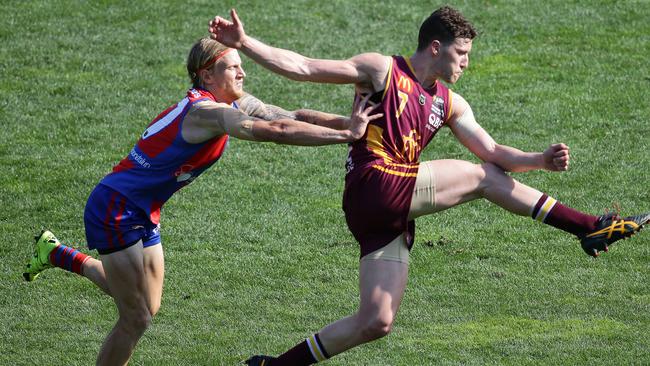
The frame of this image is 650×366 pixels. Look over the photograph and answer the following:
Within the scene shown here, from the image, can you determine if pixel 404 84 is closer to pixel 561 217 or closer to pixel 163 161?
→ pixel 561 217

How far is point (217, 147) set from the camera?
6.80 meters

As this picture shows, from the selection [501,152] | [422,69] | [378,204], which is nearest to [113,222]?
[378,204]

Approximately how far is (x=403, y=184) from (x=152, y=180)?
5.01ft

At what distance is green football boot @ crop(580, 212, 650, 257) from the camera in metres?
6.66

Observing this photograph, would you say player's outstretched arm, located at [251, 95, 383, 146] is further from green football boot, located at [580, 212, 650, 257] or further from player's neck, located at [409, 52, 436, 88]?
green football boot, located at [580, 212, 650, 257]

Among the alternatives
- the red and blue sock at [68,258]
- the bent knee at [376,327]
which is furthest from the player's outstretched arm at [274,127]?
the red and blue sock at [68,258]

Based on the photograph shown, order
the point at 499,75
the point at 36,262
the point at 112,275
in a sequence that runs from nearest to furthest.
→ the point at 112,275 < the point at 36,262 < the point at 499,75

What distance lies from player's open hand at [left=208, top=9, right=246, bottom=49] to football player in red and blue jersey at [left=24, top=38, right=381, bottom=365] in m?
0.45

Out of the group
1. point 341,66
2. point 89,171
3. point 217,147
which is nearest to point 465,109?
point 341,66

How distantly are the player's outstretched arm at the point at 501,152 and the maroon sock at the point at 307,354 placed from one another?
5.11ft

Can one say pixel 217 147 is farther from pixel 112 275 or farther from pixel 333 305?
pixel 333 305

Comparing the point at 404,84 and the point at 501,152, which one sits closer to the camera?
the point at 404,84

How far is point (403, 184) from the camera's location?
21.8ft

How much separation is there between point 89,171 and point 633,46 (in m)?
6.88
